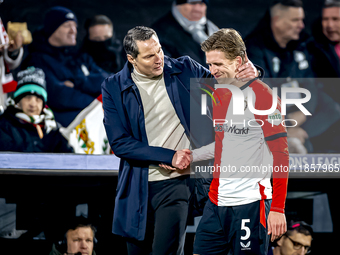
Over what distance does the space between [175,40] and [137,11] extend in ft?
1.50

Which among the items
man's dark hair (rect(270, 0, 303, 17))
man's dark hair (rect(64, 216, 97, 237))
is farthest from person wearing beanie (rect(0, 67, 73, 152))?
man's dark hair (rect(270, 0, 303, 17))

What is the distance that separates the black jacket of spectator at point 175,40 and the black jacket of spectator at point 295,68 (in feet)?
1.63

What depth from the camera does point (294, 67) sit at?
347 centimetres

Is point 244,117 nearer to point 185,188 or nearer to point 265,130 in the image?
point 265,130

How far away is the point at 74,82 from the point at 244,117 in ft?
7.22

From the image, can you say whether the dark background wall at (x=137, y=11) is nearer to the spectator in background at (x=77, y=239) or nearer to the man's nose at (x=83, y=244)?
the spectator in background at (x=77, y=239)

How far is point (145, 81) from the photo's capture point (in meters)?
1.98

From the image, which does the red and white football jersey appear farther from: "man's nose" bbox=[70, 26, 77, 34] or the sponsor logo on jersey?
"man's nose" bbox=[70, 26, 77, 34]

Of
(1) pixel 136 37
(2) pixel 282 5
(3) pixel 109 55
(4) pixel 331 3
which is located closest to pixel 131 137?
(1) pixel 136 37

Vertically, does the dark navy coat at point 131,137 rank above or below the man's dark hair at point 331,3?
below

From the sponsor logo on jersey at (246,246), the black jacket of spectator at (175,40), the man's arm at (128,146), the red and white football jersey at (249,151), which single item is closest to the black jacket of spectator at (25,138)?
the black jacket of spectator at (175,40)

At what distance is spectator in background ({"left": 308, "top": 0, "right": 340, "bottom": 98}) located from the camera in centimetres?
347

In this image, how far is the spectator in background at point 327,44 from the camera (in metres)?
3.47

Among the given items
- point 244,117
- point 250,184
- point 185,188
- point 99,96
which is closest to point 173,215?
point 185,188
